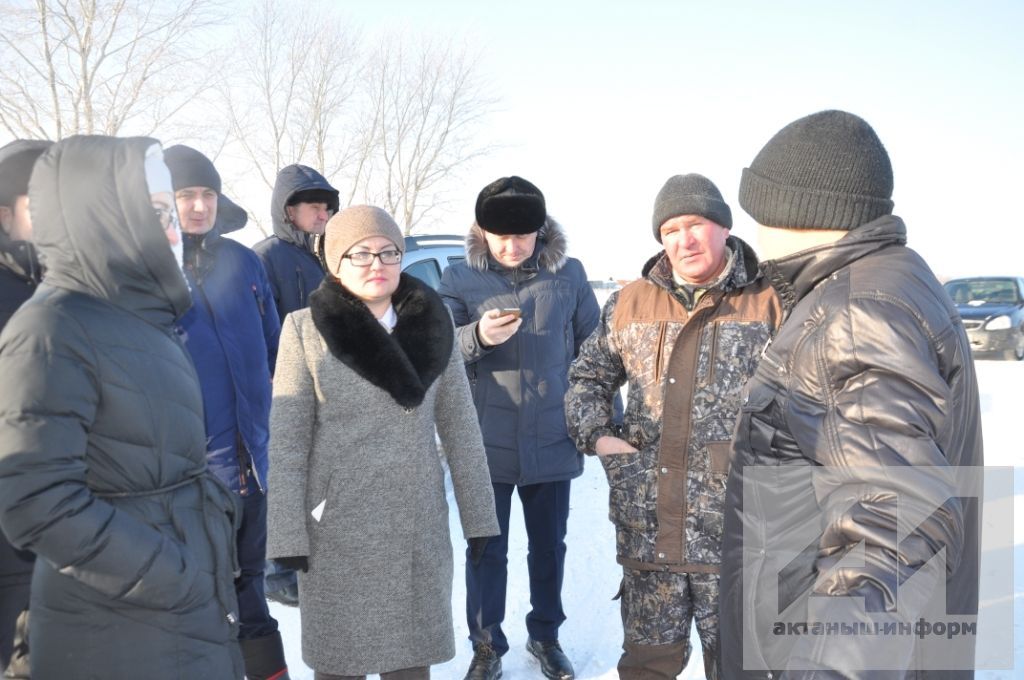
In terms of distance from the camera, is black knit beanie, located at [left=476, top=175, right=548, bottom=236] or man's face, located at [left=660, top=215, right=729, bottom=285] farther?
black knit beanie, located at [left=476, top=175, right=548, bottom=236]

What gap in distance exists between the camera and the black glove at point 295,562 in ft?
8.69

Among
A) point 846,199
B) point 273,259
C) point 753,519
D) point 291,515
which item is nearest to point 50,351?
point 291,515

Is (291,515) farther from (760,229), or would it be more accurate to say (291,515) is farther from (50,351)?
(760,229)

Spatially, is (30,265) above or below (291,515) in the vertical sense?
above

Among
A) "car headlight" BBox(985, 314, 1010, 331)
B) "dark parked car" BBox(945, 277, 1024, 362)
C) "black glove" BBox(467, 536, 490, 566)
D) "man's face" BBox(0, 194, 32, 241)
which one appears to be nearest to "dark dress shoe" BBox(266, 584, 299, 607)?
"black glove" BBox(467, 536, 490, 566)

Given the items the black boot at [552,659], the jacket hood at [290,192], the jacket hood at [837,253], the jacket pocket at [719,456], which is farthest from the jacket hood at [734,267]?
the jacket hood at [290,192]

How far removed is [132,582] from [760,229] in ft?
5.71

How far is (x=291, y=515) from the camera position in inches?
105

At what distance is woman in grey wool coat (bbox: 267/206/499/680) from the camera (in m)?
Answer: 2.74

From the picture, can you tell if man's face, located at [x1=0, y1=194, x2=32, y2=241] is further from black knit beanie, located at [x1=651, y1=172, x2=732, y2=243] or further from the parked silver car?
the parked silver car

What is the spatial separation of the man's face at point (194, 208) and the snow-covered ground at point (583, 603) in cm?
197

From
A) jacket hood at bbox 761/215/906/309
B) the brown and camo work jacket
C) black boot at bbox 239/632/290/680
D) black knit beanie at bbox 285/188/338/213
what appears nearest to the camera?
jacket hood at bbox 761/215/906/309

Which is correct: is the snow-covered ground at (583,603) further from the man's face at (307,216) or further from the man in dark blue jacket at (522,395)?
the man's face at (307,216)

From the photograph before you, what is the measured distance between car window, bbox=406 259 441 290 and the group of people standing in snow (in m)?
1.29
